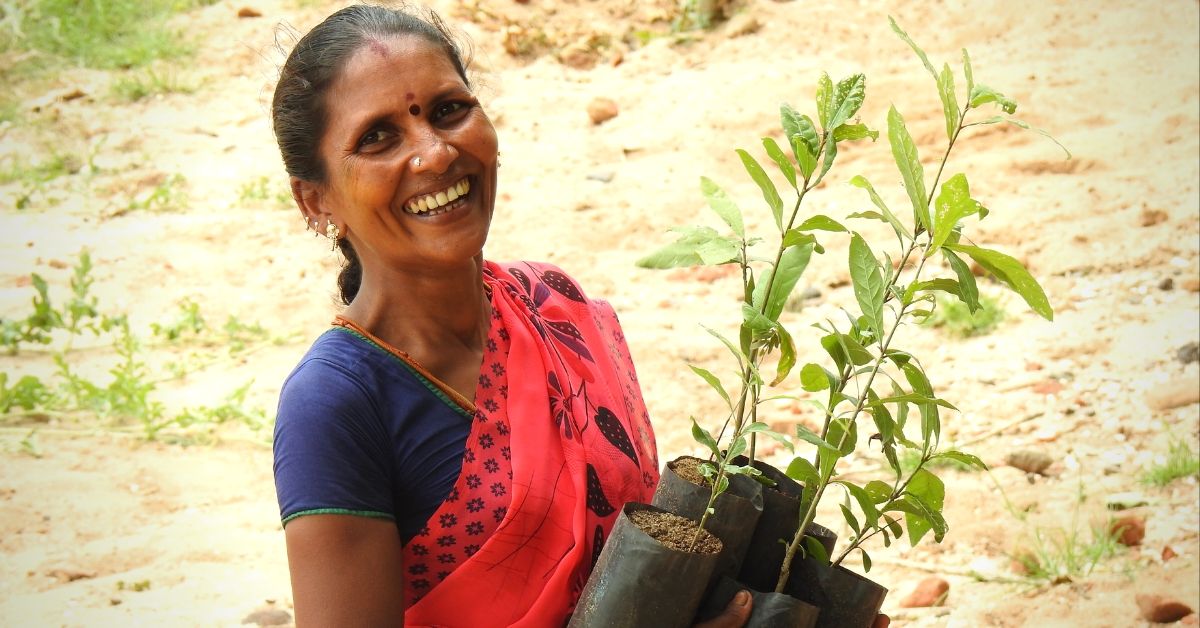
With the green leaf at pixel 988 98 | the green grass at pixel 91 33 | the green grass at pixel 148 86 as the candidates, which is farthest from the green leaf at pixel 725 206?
the green grass at pixel 91 33

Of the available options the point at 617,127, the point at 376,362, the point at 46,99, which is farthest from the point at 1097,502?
the point at 46,99

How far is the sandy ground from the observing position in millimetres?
3223

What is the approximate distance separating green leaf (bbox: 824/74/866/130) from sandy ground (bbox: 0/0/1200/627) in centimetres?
93

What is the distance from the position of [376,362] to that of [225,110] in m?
5.46

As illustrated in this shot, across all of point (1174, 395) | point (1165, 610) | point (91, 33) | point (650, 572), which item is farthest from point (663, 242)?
point (91, 33)

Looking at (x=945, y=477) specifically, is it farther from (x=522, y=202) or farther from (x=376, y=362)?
(x=522, y=202)

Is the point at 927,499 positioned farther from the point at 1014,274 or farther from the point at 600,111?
the point at 600,111

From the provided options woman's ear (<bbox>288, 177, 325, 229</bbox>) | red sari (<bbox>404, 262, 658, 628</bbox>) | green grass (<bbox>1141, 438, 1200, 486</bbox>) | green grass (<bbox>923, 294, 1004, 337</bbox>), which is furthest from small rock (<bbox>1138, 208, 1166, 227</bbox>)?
woman's ear (<bbox>288, 177, 325, 229</bbox>)

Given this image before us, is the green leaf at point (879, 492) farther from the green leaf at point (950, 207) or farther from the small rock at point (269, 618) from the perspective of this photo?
the small rock at point (269, 618)

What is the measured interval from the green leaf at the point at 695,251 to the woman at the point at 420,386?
1.28 feet

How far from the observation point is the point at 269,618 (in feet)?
9.93

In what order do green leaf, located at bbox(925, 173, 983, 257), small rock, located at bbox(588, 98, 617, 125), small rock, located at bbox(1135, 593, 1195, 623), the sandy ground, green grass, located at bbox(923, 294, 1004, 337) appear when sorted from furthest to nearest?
small rock, located at bbox(588, 98, 617, 125), green grass, located at bbox(923, 294, 1004, 337), the sandy ground, small rock, located at bbox(1135, 593, 1195, 623), green leaf, located at bbox(925, 173, 983, 257)

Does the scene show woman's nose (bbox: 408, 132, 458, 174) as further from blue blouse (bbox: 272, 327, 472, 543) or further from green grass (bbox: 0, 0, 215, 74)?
green grass (bbox: 0, 0, 215, 74)

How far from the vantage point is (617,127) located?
631 centimetres
